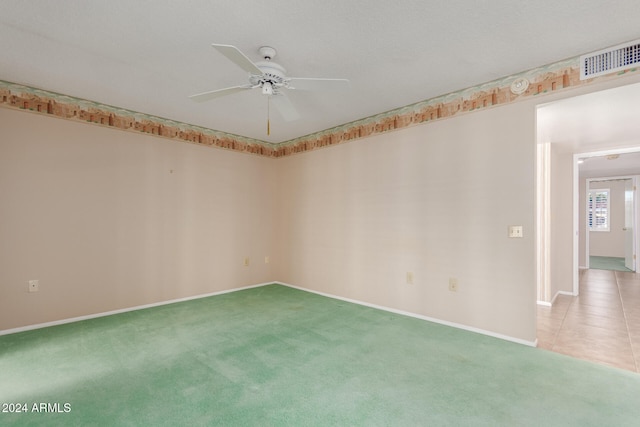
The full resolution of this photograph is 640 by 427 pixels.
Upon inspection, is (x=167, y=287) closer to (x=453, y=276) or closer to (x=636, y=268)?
(x=453, y=276)

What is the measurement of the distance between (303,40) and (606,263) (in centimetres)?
964

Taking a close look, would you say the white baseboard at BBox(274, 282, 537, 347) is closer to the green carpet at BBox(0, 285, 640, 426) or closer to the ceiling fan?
the green carpet at BBox(0, 285, 640, 426)

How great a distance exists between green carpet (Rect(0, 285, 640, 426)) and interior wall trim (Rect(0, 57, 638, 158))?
7.79ft

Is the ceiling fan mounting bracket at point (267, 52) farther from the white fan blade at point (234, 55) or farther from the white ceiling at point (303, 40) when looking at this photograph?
the white fan blade at point (234, 55)

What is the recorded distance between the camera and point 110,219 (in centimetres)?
356

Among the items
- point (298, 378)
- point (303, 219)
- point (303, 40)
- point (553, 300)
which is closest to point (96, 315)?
point (298, 378)

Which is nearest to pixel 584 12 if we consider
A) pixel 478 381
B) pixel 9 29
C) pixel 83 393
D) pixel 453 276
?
pixel 453 276

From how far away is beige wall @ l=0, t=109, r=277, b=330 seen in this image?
9.85 feet

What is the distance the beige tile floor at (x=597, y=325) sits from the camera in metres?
2.52

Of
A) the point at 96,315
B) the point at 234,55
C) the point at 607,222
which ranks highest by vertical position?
the point at 234,55

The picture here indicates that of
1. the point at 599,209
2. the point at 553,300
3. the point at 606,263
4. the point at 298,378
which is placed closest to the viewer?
the point at 298,378

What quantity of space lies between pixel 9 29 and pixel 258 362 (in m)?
3.12

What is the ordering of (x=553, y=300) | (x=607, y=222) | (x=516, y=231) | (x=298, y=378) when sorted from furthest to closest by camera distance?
1. (x=607, y=222)
2. (x=553, y=300)
3. (x=516, y=231)
4. (x=298, y=378)

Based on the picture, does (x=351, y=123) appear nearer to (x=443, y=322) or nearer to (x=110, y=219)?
(x=443, y=322)
